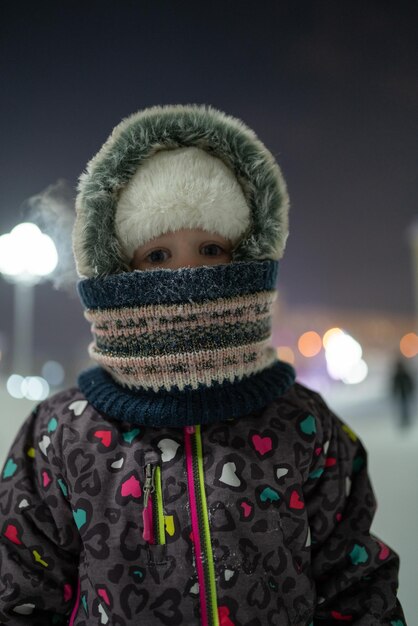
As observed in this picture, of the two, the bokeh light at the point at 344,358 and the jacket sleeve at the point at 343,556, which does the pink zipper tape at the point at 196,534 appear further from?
the bokeh light at the point at 344,358

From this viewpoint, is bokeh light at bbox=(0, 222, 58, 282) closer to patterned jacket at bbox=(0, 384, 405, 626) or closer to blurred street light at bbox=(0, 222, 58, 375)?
blurred street light at bbox=(0, 222, 58, 375)

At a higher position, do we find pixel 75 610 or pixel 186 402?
pixel 186 402

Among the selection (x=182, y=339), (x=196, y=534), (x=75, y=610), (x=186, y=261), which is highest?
(x=186, y=261)

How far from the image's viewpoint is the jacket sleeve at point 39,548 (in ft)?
2.21

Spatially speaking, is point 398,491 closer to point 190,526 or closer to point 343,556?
point 343,556

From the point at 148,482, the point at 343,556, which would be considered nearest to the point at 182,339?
the point at 148,482

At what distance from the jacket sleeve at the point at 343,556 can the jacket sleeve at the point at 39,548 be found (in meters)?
0.38

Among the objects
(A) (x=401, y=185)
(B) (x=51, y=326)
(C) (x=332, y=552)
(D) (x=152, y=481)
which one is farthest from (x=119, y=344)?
(A) (x=401, y=185)

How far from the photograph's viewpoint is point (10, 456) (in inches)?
30.0

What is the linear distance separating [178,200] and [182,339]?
213mm

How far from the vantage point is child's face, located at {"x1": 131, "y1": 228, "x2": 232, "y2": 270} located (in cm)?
72

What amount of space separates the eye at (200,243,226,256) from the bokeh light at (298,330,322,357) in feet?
15.7

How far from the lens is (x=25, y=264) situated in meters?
1.14

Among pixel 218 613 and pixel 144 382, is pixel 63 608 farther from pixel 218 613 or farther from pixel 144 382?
pixel 144 382
